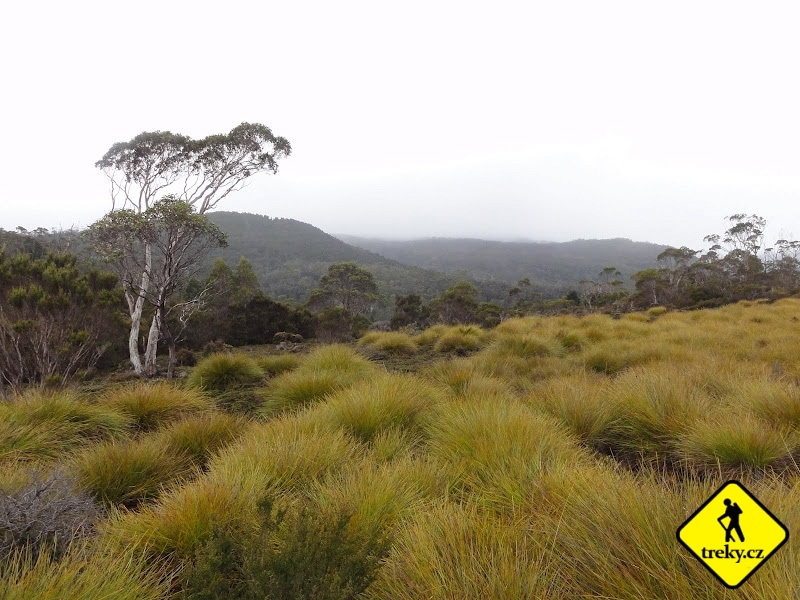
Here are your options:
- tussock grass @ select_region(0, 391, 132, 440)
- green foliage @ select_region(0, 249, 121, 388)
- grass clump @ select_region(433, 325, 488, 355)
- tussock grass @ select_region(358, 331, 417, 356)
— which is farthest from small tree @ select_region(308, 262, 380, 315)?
tussock grass @ select_region(0, 391, 132, 440)

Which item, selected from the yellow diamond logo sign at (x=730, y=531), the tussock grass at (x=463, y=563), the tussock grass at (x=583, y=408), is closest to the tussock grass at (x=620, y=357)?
the tussock grass at (x=583, y=408)

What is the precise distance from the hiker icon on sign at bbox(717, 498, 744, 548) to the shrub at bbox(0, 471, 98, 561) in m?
2.67

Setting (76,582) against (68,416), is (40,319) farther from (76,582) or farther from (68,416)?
(76,582)

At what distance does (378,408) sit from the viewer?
4047mm

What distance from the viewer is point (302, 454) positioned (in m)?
2.83

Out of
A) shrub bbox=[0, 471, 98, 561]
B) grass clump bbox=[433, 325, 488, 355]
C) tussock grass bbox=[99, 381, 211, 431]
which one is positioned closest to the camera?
shrub bbox=[0, 471, 98, 561]

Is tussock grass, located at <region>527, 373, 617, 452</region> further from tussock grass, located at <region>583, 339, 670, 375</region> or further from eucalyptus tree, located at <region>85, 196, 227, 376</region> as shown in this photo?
eucalyptus tree, located at <region>85, 196, 227, 376</region>

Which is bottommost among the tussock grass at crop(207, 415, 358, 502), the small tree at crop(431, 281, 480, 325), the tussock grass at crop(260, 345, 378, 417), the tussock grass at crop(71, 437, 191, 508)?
the small tree at crop(431, 281, 480, 325)

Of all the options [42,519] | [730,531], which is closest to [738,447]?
[730,531]

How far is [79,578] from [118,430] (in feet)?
10.8

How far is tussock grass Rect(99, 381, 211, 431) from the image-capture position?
464cm

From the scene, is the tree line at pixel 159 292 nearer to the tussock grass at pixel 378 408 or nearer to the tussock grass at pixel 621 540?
the tussock grass at pixel 378 408

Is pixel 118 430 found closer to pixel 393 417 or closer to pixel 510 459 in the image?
pixel 393 417

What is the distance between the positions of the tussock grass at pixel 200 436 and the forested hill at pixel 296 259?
55425 mm
